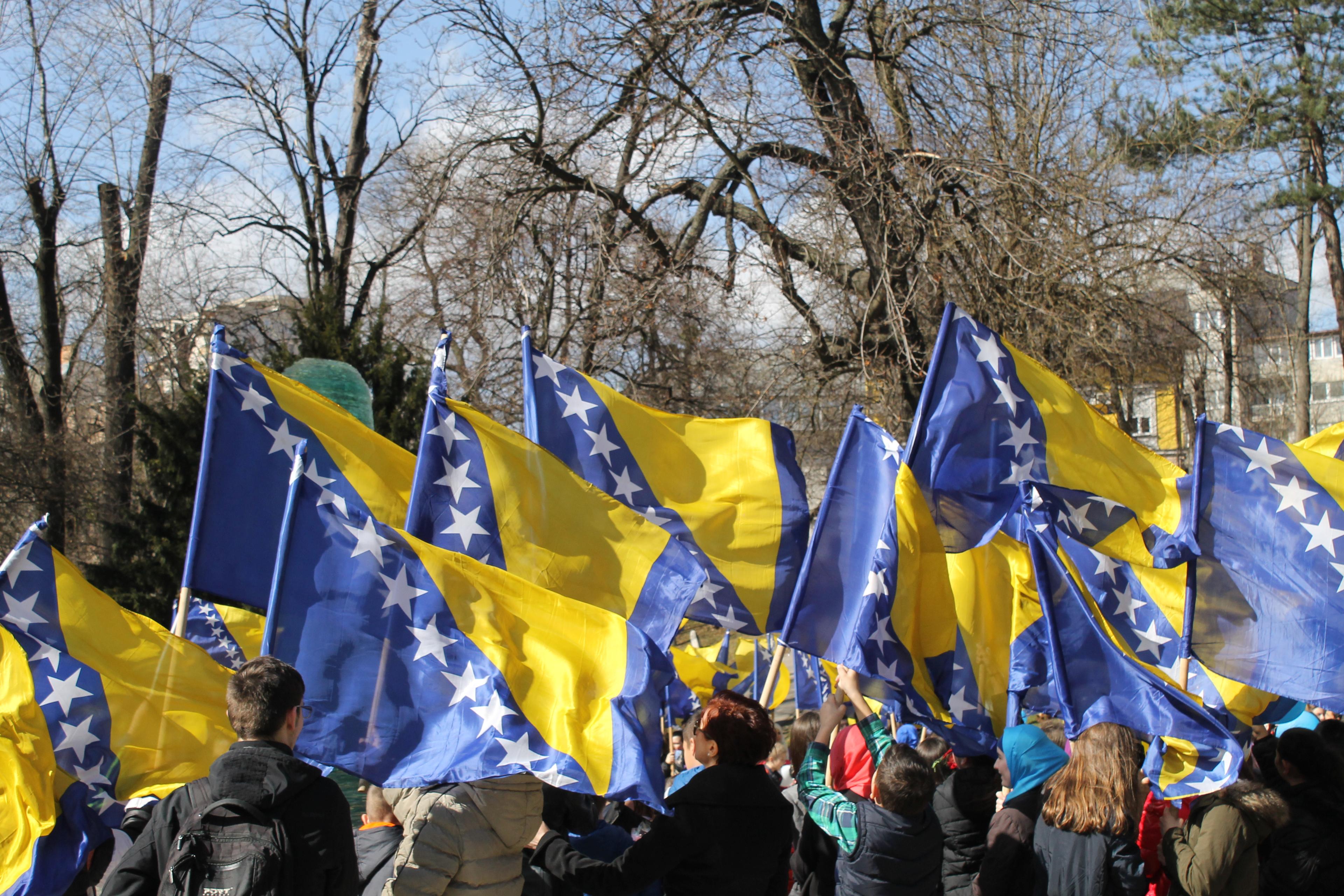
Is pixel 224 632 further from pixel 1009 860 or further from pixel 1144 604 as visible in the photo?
pixel 1144 604

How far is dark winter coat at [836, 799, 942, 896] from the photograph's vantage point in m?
4.13

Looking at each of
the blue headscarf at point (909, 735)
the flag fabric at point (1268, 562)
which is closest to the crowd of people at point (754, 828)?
the flag fabric at point (1268, 562)

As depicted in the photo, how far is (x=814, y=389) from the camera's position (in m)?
11.8

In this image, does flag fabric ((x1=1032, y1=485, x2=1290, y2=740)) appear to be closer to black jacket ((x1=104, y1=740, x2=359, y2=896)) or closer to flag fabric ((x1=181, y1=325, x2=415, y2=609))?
flag fabric ((x1=181, y1=325, x2=415, y2=609))

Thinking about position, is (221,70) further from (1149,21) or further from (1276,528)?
(1276,528)

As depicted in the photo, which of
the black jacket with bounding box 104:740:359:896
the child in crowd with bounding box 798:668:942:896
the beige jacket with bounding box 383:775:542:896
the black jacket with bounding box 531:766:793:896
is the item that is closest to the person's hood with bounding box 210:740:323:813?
the black jacket with bounding box 104:740:359:896

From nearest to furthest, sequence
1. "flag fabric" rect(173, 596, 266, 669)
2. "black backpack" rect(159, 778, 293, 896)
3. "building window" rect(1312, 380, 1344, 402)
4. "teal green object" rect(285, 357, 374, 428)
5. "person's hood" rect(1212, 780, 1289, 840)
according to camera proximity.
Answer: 1. "black backpack" rect(159, 778, 293, 896)
2. "person's hood" rect(1212, 780, 1289, 840)
3. "flag fabric" rect(173, 596, 266, 669)
4. "teal green object" rect(285, 357, 374, 428)
5. "building window" rect(1312, 380, 1344, 402)

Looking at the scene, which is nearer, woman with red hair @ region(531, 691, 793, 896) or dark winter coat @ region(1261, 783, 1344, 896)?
woman with red hair @ region(531, 691, 793, 896)

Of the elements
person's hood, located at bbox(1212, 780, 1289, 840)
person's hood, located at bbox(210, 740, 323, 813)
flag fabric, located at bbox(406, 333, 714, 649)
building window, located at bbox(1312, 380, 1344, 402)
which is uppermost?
flag fabric, located at bbox(406, 333, 714, 649)

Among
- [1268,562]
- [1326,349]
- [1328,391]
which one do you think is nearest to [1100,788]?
[1268,562]

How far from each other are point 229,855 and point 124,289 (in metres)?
15.8

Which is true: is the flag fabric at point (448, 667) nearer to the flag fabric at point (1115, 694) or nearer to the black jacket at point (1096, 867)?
the black jacket at point (1096, 867)

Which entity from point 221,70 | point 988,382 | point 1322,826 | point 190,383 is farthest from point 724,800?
point 221,70

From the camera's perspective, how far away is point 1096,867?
3908 millimetres
